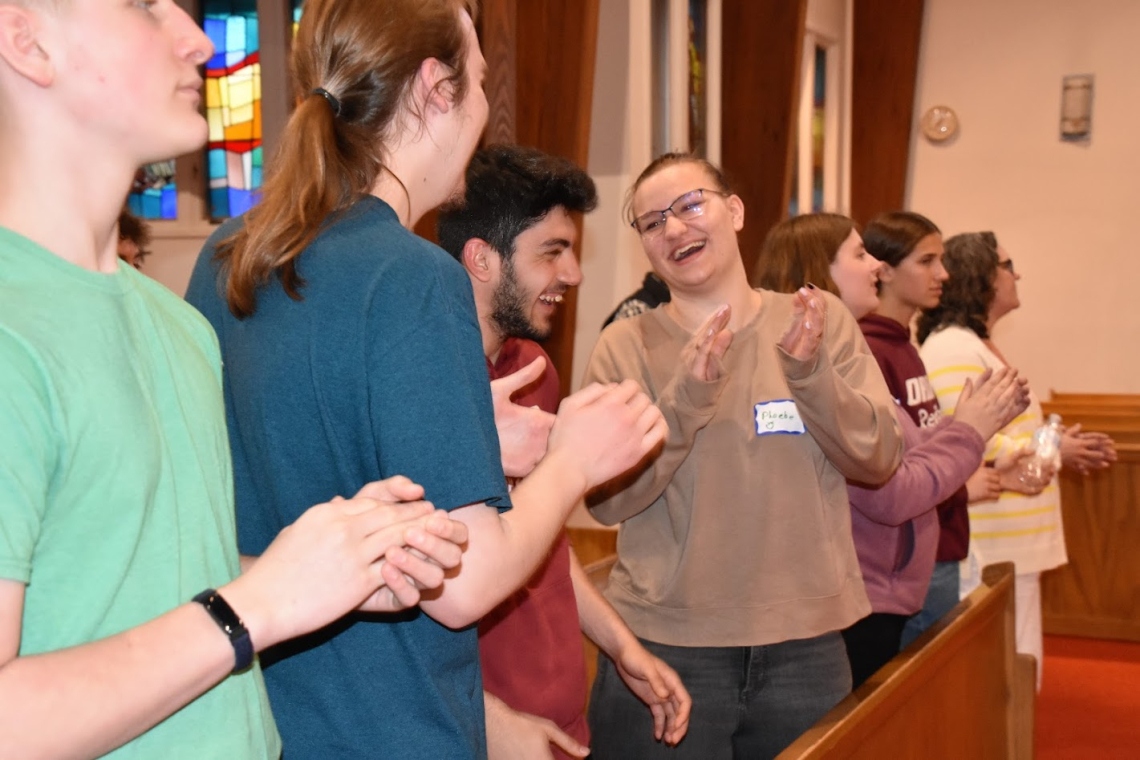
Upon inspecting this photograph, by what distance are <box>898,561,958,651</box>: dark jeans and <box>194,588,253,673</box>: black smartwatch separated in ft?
8.95

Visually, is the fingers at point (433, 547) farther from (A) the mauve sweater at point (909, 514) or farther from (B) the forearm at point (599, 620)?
(A) the mauve sweater at point (909, 514)

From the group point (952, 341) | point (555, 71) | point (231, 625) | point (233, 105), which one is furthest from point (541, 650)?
point (233, 105)

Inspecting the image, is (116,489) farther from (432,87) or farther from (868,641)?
(868,641)

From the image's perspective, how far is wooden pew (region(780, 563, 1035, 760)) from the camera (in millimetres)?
1985

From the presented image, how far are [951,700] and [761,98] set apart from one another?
5.29 m

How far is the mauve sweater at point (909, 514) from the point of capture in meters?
2.60

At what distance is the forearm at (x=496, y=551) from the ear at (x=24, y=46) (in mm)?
524

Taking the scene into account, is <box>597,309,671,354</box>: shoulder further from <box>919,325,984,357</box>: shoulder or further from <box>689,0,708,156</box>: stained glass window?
<box>689,0,708,156</box>: stained glass window

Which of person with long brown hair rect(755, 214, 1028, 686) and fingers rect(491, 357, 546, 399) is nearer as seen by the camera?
fingers rect(491, 357, 546, 399)

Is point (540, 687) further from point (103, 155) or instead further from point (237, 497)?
point (103, 155)

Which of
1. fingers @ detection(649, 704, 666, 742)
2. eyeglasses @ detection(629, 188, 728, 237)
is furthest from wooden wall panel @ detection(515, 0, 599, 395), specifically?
fingers @ detection(649, 704, 666, 742)

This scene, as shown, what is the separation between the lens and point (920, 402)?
326 centimetres

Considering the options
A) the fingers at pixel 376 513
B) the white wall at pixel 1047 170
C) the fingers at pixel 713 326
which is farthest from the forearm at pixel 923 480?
the white wall at pixel 1047 170

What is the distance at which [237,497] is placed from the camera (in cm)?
124
